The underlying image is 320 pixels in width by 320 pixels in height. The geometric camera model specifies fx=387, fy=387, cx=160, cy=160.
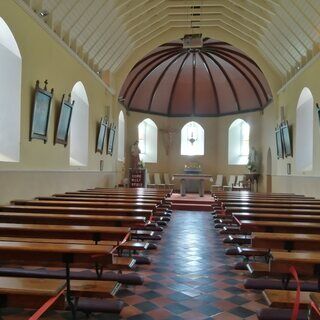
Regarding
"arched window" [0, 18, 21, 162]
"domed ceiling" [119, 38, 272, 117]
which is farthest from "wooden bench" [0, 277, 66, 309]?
"domed ceiling" [119, 38, 272, 117]

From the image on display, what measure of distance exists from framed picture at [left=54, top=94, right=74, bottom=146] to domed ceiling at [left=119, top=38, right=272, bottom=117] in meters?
7.48

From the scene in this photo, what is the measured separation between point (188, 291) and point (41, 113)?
507 centimetres

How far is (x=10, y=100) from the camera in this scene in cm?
683

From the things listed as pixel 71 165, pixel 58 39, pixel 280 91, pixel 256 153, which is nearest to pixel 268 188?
pixel 256 153

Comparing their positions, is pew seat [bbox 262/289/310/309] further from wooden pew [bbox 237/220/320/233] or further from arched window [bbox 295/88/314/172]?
arched window [bbox 295/88/314/172]

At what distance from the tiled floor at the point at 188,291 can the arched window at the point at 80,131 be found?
523 cm

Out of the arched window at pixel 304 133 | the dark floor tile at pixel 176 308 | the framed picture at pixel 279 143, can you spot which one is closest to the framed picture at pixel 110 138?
the framed picture at pixel 279 143

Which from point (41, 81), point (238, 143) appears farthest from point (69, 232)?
point (238, 143)

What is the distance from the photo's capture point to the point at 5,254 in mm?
2818

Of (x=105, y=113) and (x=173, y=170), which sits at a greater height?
(x=105, y=113)

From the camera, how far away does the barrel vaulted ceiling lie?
8.86m

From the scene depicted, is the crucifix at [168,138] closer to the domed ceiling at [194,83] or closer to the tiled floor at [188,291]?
the domed ceiling at [194,83]

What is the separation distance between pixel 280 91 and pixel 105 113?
19.8ft

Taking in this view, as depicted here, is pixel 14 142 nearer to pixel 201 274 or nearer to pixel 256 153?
pixel 201 274
